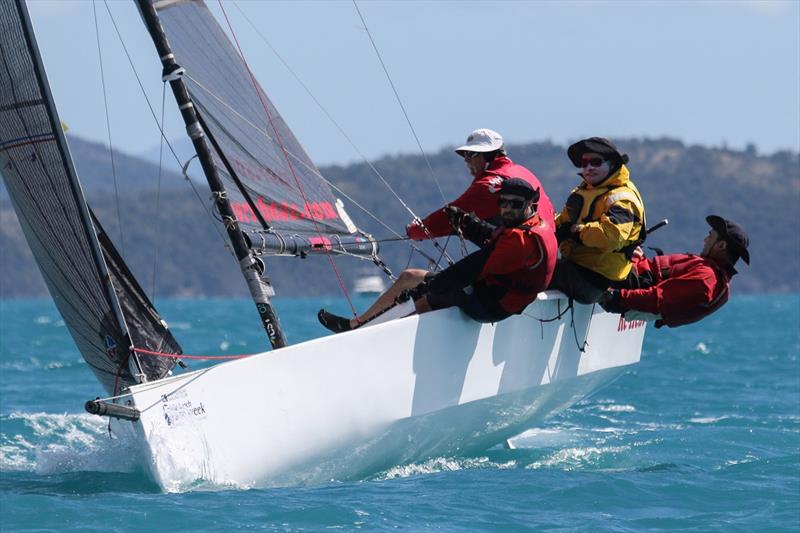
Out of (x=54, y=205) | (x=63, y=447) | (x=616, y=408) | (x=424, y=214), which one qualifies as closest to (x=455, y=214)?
→ (x=54, y=205)

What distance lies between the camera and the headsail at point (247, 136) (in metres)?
6.42

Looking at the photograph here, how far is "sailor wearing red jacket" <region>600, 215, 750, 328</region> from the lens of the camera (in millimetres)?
6152

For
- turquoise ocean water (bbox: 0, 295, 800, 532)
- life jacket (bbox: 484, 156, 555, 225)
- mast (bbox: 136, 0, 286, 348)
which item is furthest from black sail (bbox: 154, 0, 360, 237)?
turquoise ocean water (bbox: 0, 295, 800, 532)

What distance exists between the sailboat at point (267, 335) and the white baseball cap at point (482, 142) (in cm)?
68

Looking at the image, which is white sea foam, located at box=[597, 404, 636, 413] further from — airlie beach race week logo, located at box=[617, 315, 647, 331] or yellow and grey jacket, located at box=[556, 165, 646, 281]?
yellow and grey jacket, located at box=[556, 165, 646, 281]

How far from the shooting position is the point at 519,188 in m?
5.62

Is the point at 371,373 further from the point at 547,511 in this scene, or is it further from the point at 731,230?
the point at 731,230

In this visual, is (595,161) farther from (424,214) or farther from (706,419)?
(424,214)

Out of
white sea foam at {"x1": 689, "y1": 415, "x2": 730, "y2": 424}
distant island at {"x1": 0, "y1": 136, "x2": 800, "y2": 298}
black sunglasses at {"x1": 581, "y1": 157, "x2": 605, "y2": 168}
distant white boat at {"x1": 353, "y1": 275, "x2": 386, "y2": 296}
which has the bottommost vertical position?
white sea foam at {"x1": 689, "y1": 415, "x2": 730, "y2": 424}

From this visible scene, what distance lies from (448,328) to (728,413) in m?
3.51

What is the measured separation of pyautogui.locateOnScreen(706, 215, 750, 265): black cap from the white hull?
699mm

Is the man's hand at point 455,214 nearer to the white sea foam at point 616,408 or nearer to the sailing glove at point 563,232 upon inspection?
the sailing glove at point 563,232

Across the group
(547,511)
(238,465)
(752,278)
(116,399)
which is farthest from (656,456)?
(752,278)

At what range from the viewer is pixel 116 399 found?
512 centimetres
